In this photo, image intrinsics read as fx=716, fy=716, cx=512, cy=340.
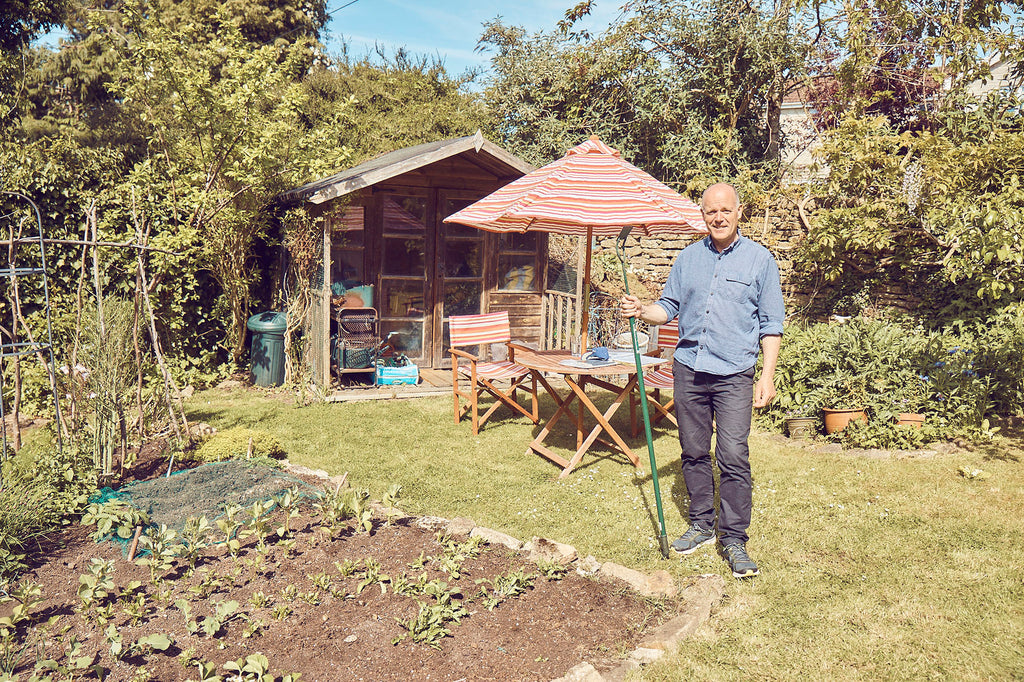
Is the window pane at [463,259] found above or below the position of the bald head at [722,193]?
below

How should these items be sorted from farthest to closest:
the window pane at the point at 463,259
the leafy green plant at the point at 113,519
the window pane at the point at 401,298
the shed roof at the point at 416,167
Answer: the window pane at the point at 463,259 < the window pane at the point at 401,298 < the shed roof at the point at 416,167 < the leafy green plant at the point at 113,519

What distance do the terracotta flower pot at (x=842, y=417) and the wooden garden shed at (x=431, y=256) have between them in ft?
15.3

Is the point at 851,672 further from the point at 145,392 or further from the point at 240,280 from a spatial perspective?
the point at 240,280

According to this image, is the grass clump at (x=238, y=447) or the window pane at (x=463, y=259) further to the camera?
the window pane at (x=463, y=259)

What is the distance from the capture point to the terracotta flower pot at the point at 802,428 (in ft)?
20.6

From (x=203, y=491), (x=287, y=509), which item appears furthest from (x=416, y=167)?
(x=287, y=509)

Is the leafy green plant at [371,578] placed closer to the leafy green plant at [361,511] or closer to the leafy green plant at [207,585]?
the leafy green plant at [361,511]

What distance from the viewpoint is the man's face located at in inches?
142

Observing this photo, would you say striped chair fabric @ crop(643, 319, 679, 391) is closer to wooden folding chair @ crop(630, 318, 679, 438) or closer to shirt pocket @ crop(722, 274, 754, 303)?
wooden folding chair @ crop(630, 318, 679, 438)

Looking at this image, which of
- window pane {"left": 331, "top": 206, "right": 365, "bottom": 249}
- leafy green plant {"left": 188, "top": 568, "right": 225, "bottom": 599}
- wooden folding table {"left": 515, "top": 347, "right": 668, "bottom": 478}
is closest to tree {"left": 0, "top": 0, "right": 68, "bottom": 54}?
window pane {"left": 331, "top": 206, "right": 365, "bottom": 249}

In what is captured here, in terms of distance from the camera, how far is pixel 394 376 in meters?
8.80

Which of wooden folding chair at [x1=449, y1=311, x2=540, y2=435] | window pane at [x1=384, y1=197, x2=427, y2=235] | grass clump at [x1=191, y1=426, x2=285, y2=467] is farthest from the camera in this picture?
window pane at [x1=384, y1=197, x2=427, y2=235]

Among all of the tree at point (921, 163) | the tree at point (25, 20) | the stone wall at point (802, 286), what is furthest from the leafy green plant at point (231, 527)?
the tree at point (25, 20)

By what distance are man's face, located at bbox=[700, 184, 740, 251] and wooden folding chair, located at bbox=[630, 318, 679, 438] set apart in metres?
2.36
